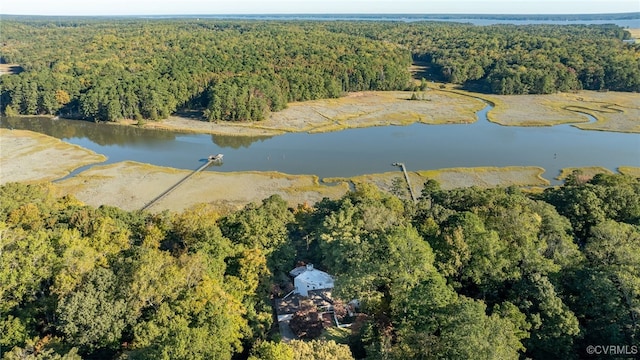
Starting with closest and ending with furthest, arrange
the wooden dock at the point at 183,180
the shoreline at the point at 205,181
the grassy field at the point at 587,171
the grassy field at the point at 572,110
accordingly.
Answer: the wooden dock at the point at 183,180 < the shoreline at the point at 205,181 < the grassy field at the point at 587,171 < the grassy field at the point at 572,110

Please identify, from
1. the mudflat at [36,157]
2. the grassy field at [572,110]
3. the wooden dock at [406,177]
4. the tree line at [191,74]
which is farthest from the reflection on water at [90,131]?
the grassy field at [572,110]

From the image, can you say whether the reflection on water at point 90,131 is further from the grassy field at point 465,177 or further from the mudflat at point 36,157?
the grassy field at point 465,177

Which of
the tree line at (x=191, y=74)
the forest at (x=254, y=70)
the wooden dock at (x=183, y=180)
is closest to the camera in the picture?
the wooden dock at (x=183, y=180)

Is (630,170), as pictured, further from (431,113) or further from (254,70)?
(254,70)

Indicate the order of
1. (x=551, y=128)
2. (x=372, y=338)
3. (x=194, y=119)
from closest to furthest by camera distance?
1. (x=372, y=338)
2. (x=551, y=128)
3. (x=194, y=119)

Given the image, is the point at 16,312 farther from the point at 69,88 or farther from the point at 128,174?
the point at 69,88

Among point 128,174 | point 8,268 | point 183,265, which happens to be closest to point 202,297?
point 183,265

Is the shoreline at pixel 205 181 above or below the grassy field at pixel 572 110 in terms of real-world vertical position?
below
